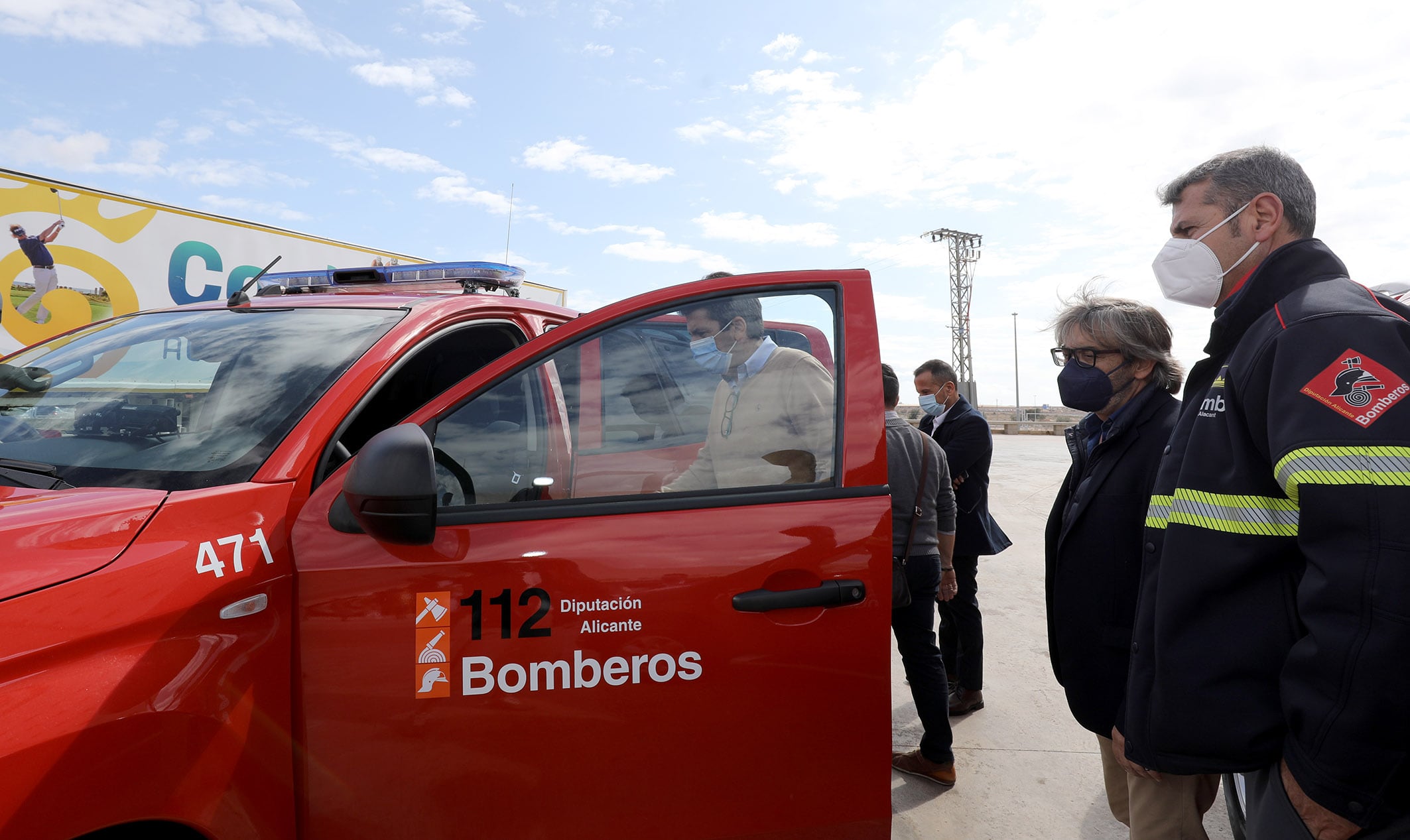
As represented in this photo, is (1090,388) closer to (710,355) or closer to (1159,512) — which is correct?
(1159,512)

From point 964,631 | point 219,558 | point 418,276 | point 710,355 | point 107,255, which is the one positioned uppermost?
point 107,255

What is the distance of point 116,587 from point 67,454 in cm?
67

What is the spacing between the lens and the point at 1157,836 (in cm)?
197

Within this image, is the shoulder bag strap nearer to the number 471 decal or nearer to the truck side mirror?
the truck side mirror

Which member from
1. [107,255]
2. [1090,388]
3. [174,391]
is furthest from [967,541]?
[107,255]

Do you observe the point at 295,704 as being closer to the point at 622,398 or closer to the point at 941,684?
the point at 622,398

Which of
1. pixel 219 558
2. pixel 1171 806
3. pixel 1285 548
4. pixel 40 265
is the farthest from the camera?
pixel 40 265

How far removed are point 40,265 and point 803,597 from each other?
24.9 feet

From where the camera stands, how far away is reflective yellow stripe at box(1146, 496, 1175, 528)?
162 cm

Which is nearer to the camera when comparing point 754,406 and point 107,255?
point 754,406

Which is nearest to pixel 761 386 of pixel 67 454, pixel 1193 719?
pixel 1193 719

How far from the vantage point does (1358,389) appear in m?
1.28

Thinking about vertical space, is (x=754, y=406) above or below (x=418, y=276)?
below

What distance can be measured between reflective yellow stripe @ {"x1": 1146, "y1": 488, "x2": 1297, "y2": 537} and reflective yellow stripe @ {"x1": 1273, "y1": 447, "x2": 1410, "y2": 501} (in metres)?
0.09
